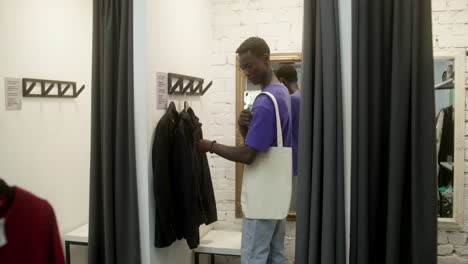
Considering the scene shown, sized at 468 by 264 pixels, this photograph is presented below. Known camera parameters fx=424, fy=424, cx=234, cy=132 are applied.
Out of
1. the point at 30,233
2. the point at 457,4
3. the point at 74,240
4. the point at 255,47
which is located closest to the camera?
the point at 30,233

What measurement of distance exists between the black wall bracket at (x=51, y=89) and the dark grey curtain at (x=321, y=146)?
1.40 m

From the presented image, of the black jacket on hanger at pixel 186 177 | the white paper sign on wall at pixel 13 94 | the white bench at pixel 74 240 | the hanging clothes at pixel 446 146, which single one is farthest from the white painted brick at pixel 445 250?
the white paper sign on wall at pixel 13 94

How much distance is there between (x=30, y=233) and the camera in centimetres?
114

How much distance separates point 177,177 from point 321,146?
0.89 metres

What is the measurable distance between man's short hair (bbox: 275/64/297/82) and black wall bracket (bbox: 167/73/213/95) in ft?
1.73

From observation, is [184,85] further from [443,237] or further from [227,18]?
[443,237]

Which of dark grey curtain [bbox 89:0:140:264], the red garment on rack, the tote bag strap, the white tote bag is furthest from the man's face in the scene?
the red garment on rack

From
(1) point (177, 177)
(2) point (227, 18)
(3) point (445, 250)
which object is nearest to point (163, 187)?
(1) point (177, 177)

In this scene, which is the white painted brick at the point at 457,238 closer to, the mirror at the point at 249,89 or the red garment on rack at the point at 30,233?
the mirror at the point at 249,89

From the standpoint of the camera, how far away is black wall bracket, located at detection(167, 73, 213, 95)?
2423mm

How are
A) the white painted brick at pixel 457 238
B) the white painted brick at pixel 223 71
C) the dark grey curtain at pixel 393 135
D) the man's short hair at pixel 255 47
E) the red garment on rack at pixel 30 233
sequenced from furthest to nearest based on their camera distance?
the white painted brick at pixel 223 71, the white painted brick at pixel 457 238, the man's short hair at pixel 255 47, the dark grey curtain at pixel 393 135, the red garment on rack at pixel 30 233

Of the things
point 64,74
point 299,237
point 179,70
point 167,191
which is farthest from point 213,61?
Answer: point 299,237

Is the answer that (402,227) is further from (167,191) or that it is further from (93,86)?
(93,86)

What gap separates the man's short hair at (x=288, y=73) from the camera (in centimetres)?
289
